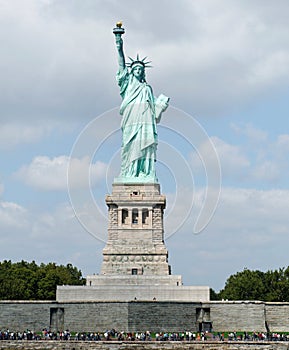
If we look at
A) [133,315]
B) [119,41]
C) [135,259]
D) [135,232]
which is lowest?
[133,315]

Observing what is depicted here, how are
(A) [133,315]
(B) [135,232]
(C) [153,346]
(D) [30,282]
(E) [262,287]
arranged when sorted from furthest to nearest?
(E) [262,287] < (D) [30,282] < (B) [135,232] < (A) [133,315] < (C) [153,346]

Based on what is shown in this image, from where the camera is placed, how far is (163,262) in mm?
55750

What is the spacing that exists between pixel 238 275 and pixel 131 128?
23131 mm

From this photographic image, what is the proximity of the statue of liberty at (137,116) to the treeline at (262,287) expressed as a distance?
55.2 ft

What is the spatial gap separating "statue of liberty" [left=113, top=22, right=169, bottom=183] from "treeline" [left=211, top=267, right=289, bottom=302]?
1682 centimetres

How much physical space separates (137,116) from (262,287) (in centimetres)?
1936

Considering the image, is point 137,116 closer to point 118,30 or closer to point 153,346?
point 118,30

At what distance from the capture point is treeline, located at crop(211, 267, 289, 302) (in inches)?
2726

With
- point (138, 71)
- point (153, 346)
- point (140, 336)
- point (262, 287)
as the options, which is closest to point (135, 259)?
point (140, 336)

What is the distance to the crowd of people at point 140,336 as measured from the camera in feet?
152

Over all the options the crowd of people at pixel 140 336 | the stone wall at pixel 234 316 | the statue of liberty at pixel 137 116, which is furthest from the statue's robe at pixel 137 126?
the crowd of people at pixel 140 336

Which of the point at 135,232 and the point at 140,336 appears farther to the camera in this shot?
the point at 135,232

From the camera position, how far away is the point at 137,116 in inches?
2356

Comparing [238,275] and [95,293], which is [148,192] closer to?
[95,293]
